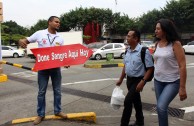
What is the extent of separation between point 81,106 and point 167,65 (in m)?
3.42

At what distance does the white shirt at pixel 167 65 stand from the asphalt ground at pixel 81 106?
163 cm

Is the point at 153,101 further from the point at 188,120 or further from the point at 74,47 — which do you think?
the point at 74,47

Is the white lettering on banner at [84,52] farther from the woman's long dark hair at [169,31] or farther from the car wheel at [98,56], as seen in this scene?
the car wheel at [98,56]

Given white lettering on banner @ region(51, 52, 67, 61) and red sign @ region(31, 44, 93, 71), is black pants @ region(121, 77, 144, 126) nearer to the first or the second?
red sign @ region(31, 44, 93, 71)

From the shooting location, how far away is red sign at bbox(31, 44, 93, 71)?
5504 mm

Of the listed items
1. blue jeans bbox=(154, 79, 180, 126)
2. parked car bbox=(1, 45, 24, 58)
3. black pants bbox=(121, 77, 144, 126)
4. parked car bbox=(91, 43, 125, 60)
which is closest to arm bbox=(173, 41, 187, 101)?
blue jeans bbox=(154, 79, 180, 126)

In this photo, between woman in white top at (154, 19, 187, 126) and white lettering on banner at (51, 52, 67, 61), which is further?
white lettering on banner at (51, 52, 67, 61)

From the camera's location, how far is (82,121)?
580 cm

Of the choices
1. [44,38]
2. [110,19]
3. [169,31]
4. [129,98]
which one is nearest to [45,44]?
[44,38]

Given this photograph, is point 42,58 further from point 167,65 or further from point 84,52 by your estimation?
point 167,65

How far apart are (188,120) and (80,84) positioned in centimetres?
529

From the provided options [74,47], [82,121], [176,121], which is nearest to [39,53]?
[74,47]

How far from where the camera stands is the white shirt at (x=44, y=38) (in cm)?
549

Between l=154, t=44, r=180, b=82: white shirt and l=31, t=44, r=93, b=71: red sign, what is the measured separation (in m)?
1.79
